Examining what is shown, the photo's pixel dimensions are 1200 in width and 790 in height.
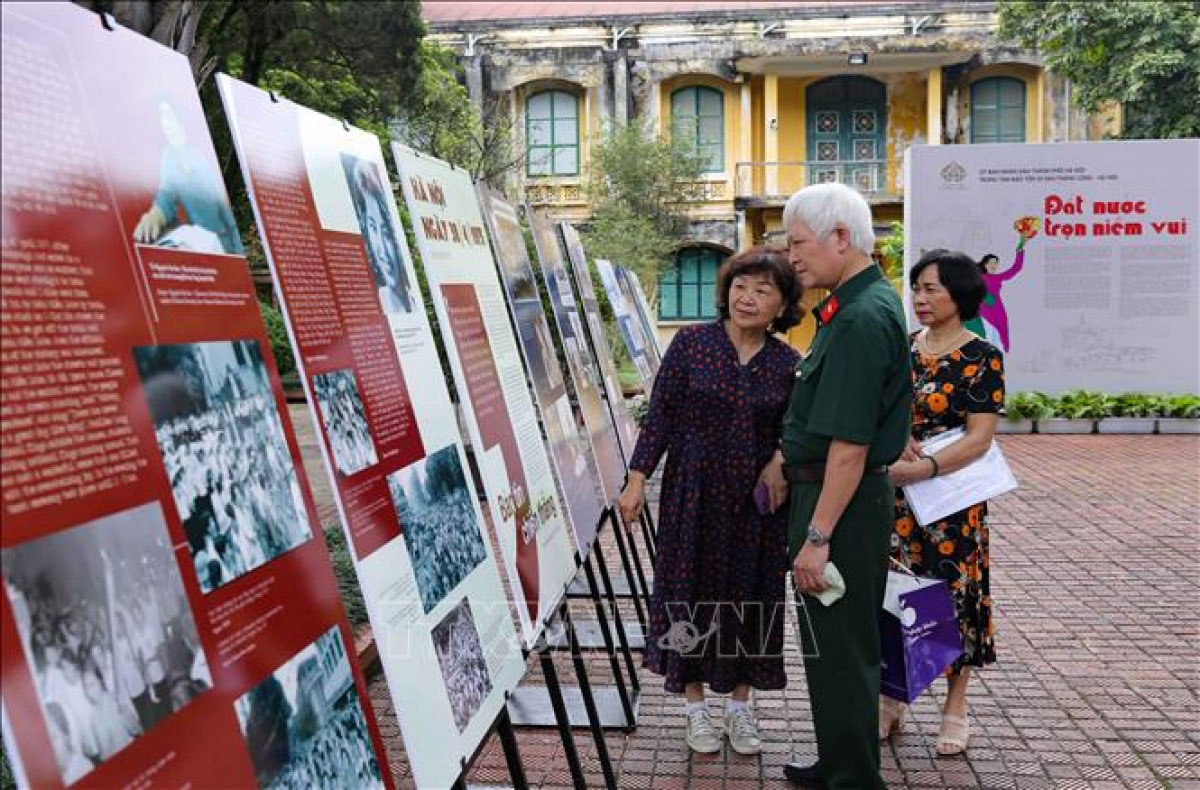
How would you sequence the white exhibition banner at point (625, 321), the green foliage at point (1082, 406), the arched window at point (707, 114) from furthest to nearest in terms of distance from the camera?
the arched window at point (707, 114)
the green foliage at point (1082, 406)
the white exhibition banner at point (625, 321)

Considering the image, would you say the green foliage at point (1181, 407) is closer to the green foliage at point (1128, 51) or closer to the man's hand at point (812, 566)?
the green foliage at point (1128, 51)

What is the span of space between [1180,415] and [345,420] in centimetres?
1197

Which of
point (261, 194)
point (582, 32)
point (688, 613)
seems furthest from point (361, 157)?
point (582, 32)

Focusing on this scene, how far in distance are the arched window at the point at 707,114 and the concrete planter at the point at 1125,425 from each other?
13.7m

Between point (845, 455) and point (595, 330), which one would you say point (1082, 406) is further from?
point (845, 455)

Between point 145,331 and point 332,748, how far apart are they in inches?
28.5

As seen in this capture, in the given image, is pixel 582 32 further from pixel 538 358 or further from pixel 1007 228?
pixel 538 358

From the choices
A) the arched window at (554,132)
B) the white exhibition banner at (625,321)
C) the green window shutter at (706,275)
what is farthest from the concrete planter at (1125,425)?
the arched window at (554,132)

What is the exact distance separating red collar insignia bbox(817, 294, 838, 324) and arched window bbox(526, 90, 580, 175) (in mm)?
22034

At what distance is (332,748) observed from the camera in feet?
5.81

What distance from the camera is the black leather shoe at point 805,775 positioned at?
3500 mm

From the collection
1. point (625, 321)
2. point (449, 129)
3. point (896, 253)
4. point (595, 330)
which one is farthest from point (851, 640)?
point (449, 129)

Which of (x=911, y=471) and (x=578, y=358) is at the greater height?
(x=578, y=358)

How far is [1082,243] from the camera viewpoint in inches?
482
